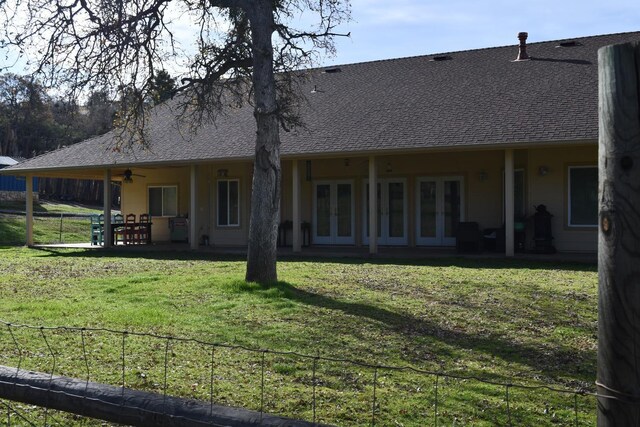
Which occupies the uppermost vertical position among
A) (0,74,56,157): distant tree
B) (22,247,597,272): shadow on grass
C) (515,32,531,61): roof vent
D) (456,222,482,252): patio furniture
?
(0,74,56,157): distant tree

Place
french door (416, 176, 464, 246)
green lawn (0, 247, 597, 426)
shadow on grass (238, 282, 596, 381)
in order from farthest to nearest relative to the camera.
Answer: french door (416, 176, 464, 246) < shadow on grass (238, 282, 596, 381) < green lawn (0, 247, 597, 426)

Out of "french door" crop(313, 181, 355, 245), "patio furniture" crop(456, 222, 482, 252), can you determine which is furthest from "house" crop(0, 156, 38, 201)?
"patio furniture" crop(456, 222, 482, 252)

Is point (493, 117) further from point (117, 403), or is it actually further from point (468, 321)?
point (117, 403)

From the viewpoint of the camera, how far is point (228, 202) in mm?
22031

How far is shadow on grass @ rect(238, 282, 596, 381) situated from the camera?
6.75 meters

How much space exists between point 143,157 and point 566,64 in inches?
480

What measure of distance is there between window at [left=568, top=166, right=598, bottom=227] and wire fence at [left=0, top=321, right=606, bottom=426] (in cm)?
1183

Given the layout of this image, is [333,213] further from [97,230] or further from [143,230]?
[97,230]

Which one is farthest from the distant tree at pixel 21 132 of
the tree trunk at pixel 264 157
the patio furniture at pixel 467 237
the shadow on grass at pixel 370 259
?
the tree trunk at pixel 264 157

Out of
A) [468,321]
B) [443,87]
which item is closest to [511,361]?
[468,321]

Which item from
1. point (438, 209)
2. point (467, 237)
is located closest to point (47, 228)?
point (438, 209)

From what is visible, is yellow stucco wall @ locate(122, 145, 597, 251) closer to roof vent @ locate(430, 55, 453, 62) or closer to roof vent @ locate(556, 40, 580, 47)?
roof vent @ locate(430, 55, 453, 62)

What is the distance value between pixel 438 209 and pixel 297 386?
14.0 meters

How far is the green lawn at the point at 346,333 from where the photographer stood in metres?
5.49
